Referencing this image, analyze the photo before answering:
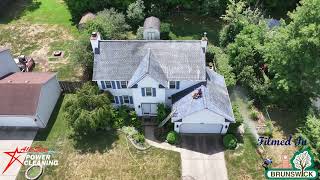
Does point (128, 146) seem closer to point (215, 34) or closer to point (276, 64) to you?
point (276, 64)

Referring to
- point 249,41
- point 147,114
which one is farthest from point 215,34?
point 147,114

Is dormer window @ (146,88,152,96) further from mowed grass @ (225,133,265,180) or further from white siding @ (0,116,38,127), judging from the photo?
white siding @ (0,116,38,127)

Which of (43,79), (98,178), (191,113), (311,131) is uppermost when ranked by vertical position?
(43,79)

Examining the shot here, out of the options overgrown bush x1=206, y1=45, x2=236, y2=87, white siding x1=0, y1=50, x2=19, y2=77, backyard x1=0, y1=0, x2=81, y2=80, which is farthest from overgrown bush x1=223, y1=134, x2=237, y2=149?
white siding x1=0, y1=50, x2=19, y2=77

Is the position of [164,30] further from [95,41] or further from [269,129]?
[269,129]

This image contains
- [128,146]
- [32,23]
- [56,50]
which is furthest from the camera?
[32,23]

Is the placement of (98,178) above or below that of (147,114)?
below

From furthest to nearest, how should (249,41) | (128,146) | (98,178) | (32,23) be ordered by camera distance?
(32,23)
(249,41)
(128,146)
(98,178)

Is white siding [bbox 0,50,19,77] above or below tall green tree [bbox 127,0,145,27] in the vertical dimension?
below
